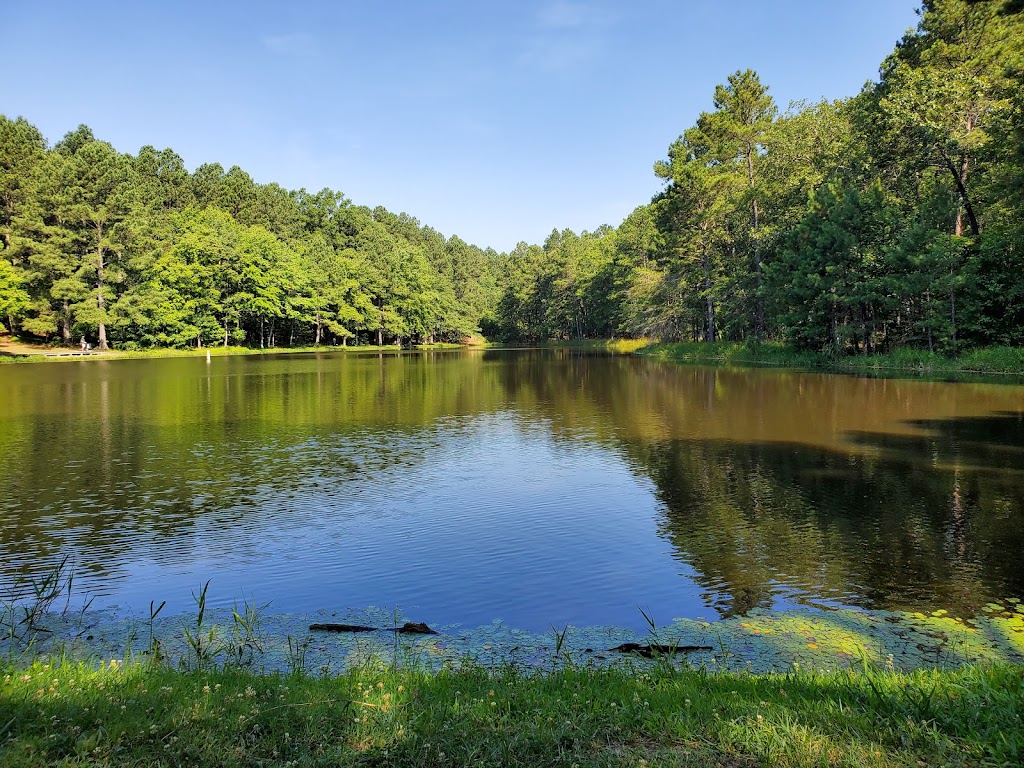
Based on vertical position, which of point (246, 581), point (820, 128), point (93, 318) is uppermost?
point (820, 128)

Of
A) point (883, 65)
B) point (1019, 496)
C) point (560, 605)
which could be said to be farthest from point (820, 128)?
point (560, 605)

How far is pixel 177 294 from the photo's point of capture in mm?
81000

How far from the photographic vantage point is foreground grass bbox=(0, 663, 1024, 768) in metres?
4.11

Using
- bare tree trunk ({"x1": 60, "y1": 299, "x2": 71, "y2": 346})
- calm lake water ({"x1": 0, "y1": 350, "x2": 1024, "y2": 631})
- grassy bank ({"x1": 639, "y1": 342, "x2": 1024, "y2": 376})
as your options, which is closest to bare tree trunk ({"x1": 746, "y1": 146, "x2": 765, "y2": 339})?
grassy bank ({"x1": 639, "y1": 342, "x2": 1024, "y2": 376})

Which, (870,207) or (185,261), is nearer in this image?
(870,207)

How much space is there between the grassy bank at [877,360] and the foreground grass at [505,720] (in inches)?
1521

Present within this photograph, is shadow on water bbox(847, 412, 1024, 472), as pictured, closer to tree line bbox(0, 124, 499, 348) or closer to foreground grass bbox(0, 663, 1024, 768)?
foreground grass bbox(0, 663, 1024, 768)

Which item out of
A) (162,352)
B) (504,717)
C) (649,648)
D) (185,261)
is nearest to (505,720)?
(504,717)

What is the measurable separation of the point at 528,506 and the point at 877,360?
39.2 meters

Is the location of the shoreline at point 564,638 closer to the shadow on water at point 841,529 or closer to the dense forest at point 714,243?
the shadow on water at point 841,529

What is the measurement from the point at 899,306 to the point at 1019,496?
114 feet

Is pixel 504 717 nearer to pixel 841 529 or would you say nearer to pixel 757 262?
pixel 841 529

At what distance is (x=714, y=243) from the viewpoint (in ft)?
211

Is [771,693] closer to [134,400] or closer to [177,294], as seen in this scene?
[134,400]
